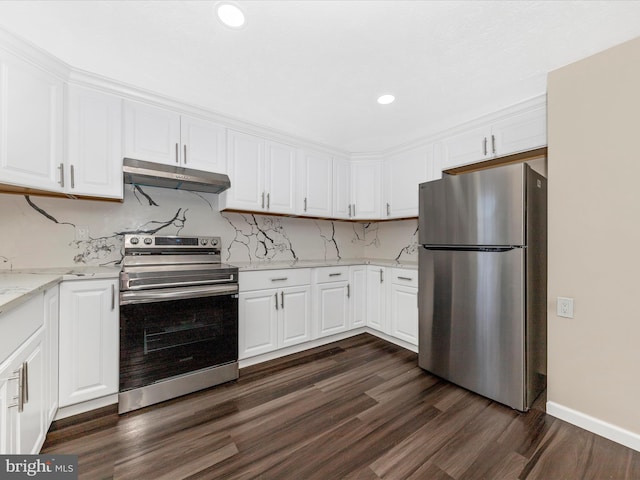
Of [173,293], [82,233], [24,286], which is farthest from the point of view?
[82,233]

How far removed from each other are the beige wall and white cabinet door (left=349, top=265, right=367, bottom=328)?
173 cm

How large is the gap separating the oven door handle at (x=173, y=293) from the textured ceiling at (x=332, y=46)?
62.4 inches

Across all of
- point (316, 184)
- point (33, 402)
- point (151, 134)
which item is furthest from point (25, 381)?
point (316, 184)

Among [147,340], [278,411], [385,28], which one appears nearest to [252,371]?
[278,411]

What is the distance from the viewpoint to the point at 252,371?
91.7 inches

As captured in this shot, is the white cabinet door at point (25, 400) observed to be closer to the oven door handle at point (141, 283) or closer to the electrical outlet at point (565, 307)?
the oven door handle at point (141, 283)

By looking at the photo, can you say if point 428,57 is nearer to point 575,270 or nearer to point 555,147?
point 555,147

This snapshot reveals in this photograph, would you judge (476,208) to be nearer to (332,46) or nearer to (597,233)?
(597,233)

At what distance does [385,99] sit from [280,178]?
1.26m

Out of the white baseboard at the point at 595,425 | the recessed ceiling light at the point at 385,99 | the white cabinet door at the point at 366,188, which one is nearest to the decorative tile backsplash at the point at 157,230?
the white cabinet door at the point at 366,188

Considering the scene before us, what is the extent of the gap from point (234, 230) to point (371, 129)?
1858 mm

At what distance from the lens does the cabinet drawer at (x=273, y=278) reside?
2.35 meters

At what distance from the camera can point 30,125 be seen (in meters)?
1.61

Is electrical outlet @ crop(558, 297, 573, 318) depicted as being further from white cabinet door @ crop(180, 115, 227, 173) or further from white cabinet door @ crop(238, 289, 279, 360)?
white cabinet door @ crop(180, 115, 227, 173)
